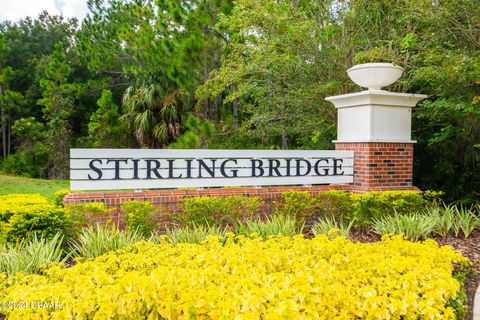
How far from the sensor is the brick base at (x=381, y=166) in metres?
7.10

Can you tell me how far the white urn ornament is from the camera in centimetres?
676

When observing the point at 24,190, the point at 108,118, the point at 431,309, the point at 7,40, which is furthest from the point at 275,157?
the point at 7,40

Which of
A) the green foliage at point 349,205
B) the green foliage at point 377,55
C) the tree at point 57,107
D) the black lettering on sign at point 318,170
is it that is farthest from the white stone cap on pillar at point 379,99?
the tree at point 57,107

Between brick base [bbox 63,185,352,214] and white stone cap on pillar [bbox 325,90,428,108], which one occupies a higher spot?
white stone cap on pillar [bbox 325,90,428,108]

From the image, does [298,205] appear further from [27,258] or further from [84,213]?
[27,258]

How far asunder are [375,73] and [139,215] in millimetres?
4042

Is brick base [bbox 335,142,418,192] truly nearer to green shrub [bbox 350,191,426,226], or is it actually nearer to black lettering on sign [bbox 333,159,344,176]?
black lettering on sign [bbox 333,159,344,176]

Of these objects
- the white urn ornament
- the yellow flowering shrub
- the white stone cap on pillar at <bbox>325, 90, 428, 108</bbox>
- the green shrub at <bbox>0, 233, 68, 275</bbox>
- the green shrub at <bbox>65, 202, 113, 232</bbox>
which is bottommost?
the green shrub at <bbox>0, 233, 68, 275</bbox>

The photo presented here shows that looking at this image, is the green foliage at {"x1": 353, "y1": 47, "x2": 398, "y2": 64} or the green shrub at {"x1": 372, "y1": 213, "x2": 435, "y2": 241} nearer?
the green shrub at {"x1": 372, "y1": 213, "x2": 435, "y2": 241}

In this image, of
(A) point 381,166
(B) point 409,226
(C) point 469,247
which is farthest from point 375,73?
(C) point 469,247

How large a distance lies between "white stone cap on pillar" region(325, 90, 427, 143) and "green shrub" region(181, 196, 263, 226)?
2.19 meters

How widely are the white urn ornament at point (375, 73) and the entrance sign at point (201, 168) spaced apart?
118 cm

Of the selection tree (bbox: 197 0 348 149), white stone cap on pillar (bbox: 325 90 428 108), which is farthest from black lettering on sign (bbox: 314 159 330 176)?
tree (bbox: 197 0 348 149)

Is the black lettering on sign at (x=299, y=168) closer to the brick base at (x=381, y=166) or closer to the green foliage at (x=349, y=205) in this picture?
the green foliage at (x=349, y=205)
